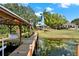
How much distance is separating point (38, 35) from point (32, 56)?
14.2 inches

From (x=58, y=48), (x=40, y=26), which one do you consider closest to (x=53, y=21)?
(x=40, y=26)

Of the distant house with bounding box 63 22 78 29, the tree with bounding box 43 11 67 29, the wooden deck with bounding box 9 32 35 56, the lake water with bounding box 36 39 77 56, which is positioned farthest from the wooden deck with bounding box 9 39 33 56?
the distant house with bounding box 63 22 78 29

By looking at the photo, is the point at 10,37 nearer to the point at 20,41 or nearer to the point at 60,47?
the point at 20,41

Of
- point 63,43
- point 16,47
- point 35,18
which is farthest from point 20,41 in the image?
point 63,43

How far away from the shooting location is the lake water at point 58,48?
4.00 metres

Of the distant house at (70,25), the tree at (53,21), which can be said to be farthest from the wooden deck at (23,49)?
the distant house at (70,25)

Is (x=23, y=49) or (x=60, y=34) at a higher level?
(x=60, y=34)

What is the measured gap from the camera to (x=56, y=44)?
13.2 feet

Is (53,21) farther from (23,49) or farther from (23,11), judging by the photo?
(23,49)

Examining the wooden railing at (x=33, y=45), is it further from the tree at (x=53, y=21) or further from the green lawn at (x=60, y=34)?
the tree at (x=53, y=21)

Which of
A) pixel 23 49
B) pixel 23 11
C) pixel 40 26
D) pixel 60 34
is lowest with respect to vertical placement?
pixel 23 49

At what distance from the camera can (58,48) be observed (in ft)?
13.2

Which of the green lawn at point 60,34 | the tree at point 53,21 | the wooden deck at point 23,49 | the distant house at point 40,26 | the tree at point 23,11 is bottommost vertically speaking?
the wooden deck at point 23,49

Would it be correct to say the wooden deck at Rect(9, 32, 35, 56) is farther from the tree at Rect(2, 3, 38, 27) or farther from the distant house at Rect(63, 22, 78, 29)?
the distant house at Rect(63, 22, 78, 29)
